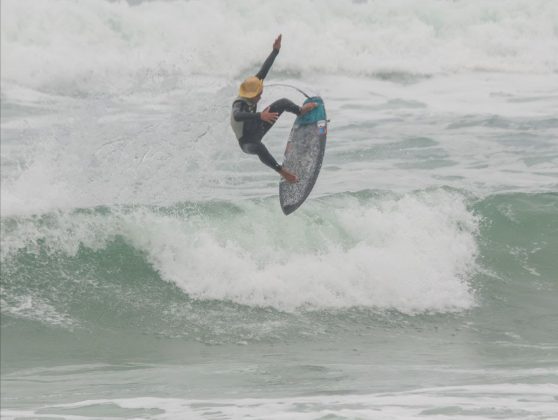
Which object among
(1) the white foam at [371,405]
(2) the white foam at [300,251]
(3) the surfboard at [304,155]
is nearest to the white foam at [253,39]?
(2) the white foam at [300,251]

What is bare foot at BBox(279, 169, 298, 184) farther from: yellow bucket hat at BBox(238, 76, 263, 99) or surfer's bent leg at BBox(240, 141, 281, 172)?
yellow bucket hat at BBox(238, 76, 263, 99)

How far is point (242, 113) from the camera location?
896 cm

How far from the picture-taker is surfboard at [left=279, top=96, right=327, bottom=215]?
34.0 ft

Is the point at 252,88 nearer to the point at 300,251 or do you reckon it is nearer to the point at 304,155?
the point at 304,155

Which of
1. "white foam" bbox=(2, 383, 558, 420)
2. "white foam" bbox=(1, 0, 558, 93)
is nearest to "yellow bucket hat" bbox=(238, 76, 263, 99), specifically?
"white foam" bbox=(2, 383, 558, 420)

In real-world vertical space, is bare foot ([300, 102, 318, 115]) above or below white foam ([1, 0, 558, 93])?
below

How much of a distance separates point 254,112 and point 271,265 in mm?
2438

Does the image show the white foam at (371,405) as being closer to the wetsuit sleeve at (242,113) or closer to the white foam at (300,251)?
the wetsuit sleeve at (242,113)

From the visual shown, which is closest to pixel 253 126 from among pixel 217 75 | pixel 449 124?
pixel 449 124

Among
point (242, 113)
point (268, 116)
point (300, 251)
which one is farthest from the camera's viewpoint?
point (300, 251)

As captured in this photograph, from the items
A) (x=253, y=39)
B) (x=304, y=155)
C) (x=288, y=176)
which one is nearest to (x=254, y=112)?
(x=288, y=176)

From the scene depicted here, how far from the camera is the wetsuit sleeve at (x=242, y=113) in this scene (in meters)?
8.90

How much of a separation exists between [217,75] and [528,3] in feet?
43.2

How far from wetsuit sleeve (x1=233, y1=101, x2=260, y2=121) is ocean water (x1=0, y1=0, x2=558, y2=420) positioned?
7.08ft
